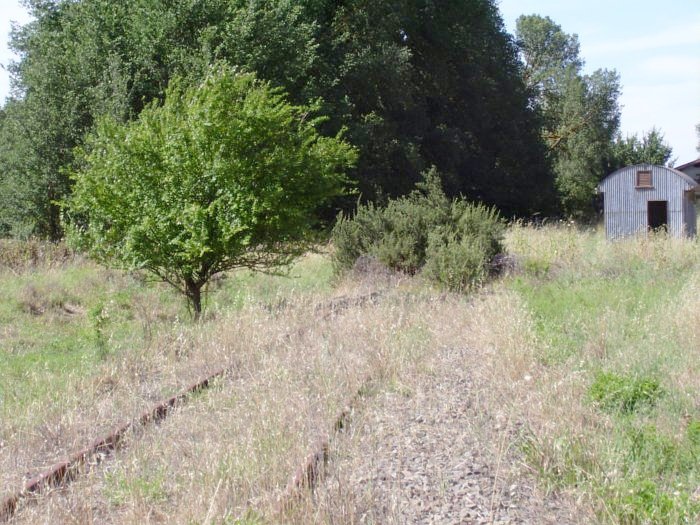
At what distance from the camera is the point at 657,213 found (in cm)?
3130

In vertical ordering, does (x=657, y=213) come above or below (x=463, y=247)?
above

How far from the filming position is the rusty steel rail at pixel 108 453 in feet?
14.9

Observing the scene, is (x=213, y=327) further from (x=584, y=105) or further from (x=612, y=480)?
(x=584, y=105)

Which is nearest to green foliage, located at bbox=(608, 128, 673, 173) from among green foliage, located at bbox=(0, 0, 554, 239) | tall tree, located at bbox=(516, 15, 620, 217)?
Result: tall tree, located at bbox=(516, 15, 620, 217)

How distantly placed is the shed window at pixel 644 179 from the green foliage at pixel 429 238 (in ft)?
51.1

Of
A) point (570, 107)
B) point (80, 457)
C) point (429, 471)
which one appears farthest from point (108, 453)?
point (570, 107)

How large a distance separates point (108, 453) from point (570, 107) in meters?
57.8

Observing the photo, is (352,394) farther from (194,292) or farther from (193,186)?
(194,292)

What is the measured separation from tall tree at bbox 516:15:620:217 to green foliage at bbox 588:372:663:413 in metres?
40.8

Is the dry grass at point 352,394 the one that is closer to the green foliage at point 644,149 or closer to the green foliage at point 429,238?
the green foliage at point 429,238

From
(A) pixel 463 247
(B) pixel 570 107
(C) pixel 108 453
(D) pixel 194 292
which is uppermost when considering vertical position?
(B) pixel 570 107

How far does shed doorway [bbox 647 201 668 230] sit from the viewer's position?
3083cm

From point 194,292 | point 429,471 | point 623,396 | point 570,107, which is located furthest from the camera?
point 570,107

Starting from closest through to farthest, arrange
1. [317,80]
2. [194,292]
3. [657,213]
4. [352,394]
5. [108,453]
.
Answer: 1. [108,453]
2. [352,394]
3. [194,292]
4. [317,80]
5. [657,213]
